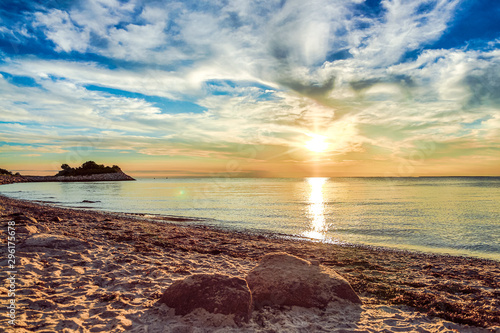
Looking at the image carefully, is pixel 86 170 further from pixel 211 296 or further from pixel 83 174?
pixel 211 296

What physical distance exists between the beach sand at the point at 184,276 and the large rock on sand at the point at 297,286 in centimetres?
25

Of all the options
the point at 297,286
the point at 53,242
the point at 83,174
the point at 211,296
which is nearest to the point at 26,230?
the point at 53,242

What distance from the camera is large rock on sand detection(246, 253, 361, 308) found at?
6.66 meters

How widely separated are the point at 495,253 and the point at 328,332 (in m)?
14.6

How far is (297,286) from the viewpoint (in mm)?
6855

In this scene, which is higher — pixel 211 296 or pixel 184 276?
pixel 211 296

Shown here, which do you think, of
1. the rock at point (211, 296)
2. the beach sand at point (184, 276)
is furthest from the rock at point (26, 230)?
the rock at point (211, 296)

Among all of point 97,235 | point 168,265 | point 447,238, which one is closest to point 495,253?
point 447,238

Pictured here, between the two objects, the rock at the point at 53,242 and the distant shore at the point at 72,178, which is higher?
the rock at the point at 53,242

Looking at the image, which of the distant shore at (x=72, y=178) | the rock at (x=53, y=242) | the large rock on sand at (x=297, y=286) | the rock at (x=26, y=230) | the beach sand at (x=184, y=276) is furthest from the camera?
the distant shore at (x=72, y=178)

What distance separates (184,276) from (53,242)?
5173 millimetres

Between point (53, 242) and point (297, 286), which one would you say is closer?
point (297, 286)

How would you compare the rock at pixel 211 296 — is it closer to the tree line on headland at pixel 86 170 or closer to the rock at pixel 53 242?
the rock at pixel 53 242

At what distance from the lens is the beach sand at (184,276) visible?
18.2ft
